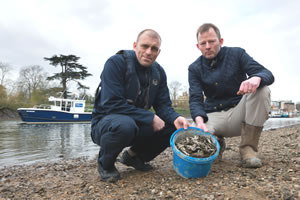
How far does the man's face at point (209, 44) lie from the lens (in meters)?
2.59

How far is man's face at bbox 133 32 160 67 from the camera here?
235cm

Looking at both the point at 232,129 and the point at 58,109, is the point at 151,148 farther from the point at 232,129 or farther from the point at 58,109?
the point at 58,109

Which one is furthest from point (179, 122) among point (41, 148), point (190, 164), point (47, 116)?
point (47, 116)

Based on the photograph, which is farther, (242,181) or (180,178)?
(180,178)

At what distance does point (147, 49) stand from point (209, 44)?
2.74 feet

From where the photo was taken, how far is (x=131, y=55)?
2.49 metres

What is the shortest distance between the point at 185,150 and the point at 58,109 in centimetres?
2276

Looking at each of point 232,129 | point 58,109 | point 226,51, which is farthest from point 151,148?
point 58,109

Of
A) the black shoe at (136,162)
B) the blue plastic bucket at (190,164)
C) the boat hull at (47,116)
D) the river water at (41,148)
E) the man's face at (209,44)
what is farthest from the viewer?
the boat hull at (47,116)

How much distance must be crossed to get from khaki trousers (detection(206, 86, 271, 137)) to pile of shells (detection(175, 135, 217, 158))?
0.47m

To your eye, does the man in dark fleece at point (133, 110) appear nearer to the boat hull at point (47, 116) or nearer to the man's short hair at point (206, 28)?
the man's short hair at point (206, 28)

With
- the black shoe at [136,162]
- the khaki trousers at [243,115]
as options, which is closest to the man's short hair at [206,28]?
the khaki trousers at [243,115]

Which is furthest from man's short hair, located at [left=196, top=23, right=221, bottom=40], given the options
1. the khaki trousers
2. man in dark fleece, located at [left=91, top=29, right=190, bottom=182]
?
the khaki trousers

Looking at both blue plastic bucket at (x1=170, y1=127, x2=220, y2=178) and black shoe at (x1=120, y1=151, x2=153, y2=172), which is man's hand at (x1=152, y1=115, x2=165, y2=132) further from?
black shoe at (x1=120, y1=151, x2=153, y2=172)
